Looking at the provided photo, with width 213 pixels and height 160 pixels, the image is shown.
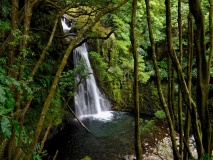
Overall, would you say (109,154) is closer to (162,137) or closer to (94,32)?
(162,137)

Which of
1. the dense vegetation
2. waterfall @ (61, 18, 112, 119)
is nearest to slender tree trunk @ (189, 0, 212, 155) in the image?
the dense vegetation

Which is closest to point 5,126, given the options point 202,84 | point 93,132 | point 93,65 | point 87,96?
point 202,84

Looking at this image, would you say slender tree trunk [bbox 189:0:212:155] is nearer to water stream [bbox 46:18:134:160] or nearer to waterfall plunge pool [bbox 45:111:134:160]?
water stream [bbox 46:18:134:160]

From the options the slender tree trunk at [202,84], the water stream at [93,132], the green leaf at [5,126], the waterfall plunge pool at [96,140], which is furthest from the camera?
the water stream at [93,132]

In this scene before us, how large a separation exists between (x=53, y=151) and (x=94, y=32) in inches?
176

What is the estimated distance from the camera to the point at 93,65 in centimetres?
1215

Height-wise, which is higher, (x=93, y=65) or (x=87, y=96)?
(x=93, y=65)

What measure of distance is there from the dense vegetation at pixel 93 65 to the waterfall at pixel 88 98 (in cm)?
64

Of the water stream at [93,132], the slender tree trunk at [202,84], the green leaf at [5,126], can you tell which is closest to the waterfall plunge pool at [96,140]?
the water stream at [93,132]

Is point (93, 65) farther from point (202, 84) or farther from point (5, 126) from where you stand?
point (5, 126)

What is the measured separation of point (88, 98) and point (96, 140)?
3.90 meters

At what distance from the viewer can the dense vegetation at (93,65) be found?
1.87m

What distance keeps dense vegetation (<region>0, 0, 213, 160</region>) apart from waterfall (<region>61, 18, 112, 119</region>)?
64cm

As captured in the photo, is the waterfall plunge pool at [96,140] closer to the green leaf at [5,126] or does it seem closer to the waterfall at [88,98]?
the waterfall at [88,98]
